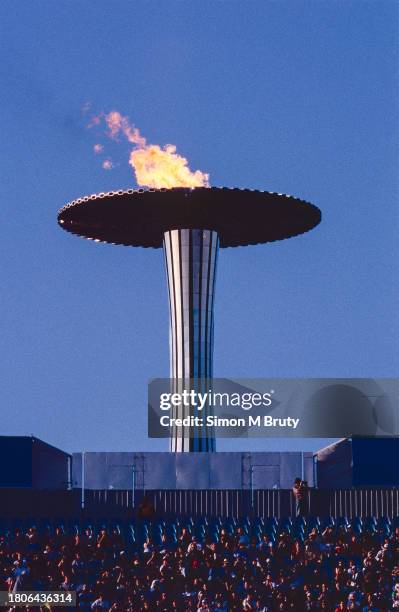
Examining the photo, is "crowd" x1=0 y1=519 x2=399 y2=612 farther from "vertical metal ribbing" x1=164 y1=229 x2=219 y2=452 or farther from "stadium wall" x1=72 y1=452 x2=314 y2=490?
"vertical metal ribbing" x1=164 y1=229 x2=219 y2=452

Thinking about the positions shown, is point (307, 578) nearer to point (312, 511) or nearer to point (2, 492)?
point (312, 511)

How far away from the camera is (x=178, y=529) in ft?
284

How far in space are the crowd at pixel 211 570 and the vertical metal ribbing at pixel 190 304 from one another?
32.4 metres

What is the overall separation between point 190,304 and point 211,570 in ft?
128

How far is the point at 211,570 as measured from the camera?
79.9 metres

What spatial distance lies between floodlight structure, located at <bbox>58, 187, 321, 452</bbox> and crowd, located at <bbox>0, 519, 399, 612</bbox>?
30.6 meters

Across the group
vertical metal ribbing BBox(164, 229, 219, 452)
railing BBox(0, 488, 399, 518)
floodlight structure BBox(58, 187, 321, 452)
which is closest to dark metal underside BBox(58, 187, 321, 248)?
floodlight structure BBox(58, 187, 321, 452)

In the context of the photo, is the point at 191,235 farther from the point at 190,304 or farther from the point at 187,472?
the point at 187,472

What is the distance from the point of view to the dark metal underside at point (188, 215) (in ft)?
354

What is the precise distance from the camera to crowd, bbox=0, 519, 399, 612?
254 ft

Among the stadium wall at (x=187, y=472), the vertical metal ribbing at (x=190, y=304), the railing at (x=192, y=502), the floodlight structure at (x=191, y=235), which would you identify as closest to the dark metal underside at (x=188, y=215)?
the floodlight structure at (x=191, y=235)

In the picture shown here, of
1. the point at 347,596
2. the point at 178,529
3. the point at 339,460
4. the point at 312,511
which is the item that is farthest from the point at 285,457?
the point at 347,596

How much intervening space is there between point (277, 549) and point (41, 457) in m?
23.4

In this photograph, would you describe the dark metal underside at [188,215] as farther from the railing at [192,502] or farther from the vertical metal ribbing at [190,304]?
the railing at [192,502]
